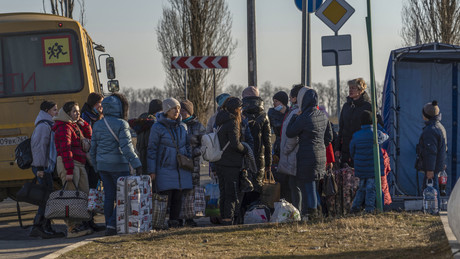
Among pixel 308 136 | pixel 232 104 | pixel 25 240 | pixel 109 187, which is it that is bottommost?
pixel 25 240

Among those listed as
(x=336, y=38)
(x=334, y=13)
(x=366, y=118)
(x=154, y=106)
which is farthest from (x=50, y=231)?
(x=334, y=13)

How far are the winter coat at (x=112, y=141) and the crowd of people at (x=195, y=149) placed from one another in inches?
0.5

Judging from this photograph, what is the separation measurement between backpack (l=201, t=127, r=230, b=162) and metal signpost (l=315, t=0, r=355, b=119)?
2.93 m

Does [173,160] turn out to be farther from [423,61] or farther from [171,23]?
[171,23]

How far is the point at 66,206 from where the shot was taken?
11141 millimetres

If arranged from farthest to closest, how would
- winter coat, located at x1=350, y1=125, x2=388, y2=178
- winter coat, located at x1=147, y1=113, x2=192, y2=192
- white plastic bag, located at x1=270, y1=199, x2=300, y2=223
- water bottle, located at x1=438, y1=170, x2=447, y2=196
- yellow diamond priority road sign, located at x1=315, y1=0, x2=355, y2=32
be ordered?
yellow diamond priority road sign, located at x1=315, y1=0, x2=355, y2=32 < water bottle, located at x1=438, y1=170, x2=447, y2=196 < winter coat, located at x1=350, y1=125, x2=388, y2=178 < winter coat, located at x1=147, y1=113, x2=192, y2=192 < white plastic bag, located at x1=270, y1=199, x2=300, y2=223

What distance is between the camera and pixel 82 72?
1471 cm

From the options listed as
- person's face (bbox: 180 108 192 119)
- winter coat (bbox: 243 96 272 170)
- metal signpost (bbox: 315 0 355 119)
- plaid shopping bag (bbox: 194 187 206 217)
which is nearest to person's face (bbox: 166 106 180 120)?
person's face (bbox: 180 108 192 119)

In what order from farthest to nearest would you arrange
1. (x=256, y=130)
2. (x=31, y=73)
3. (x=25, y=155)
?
1. (x=31, y=73)
2. (x=256, y=130)
3. (x=25, y=155)

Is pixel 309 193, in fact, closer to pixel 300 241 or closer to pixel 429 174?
pixel 300 241

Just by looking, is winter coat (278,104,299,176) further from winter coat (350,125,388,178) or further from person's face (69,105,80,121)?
person's face (69,105,80,121)

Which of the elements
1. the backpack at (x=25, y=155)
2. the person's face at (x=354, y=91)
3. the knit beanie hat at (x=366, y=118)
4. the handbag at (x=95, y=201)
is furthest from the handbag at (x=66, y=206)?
the person's face at (x=354, y=91)

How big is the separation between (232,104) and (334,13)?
3485 mm

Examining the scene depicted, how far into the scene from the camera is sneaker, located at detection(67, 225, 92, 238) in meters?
11.3
